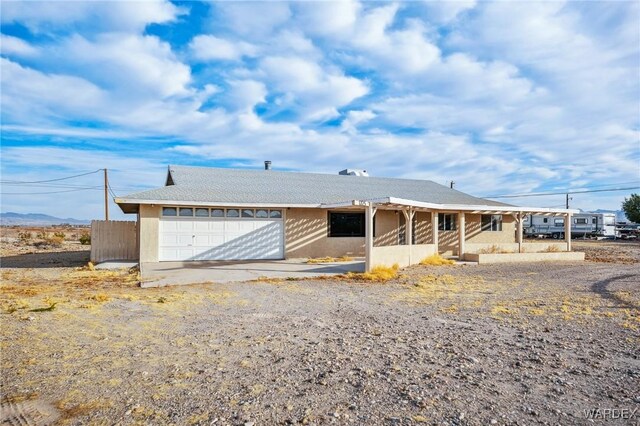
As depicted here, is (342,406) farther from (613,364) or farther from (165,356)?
(613,364)

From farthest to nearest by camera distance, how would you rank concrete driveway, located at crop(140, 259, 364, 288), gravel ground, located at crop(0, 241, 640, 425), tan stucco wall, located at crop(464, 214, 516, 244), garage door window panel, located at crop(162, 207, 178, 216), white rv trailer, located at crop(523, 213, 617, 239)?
white rv trailer, located at crop(523, 213, 617, 239), tan stucco wall, located at crop(464, 214, 516, 244), garage door window panel, located at crop(162, 207, 178, 216), concrete driveway, located at crop(140, 259, 364, 288), gravel ground, located at crop(0, 241, 640, 425)

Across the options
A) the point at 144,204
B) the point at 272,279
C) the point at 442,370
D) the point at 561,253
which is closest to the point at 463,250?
the point at 561,253

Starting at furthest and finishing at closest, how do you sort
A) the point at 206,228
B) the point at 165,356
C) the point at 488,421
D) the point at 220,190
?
the point at 220,190, the point at 206,228, the point at 165,356, the point at 488,421

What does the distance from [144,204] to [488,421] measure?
15.2 m

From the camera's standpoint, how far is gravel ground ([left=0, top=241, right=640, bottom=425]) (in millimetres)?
3959

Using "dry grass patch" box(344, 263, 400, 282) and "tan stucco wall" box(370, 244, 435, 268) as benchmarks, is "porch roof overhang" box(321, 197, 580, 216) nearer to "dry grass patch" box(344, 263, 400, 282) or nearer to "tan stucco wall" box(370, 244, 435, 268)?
"tan stucco wall" box(370, 244, 435, 268)

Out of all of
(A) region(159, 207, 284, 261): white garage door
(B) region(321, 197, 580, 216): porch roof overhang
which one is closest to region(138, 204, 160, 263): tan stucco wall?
(A) region(159, 207, 284, 261): white garage door

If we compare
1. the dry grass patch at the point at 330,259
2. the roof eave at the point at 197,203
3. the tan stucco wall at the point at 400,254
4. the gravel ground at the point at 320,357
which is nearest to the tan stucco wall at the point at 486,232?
the tan stucco wall at the point at 400,254

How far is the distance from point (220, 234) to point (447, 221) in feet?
39.7

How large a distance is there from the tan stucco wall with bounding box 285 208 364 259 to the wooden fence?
718 cm

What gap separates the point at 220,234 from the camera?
17.9 meters

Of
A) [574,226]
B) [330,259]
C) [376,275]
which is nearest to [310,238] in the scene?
[330,259]

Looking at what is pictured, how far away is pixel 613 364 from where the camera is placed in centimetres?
524

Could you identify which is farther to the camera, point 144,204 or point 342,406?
point 144,204
